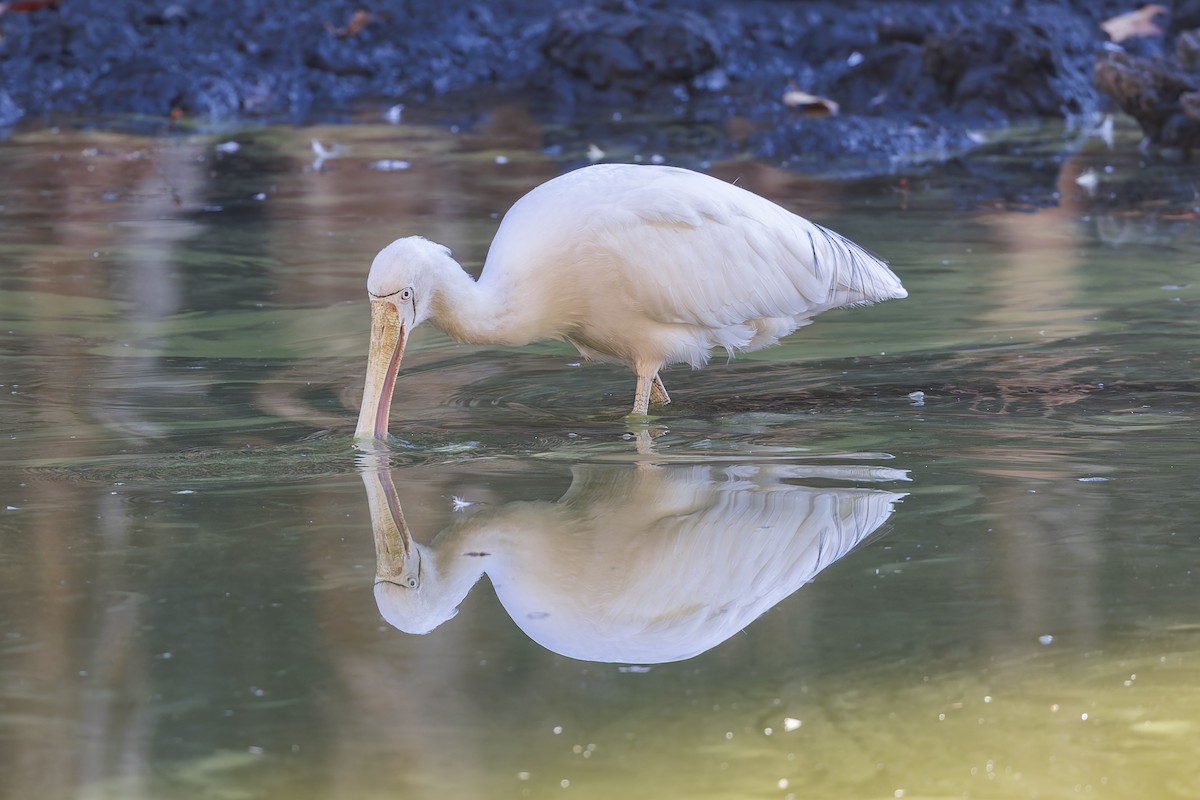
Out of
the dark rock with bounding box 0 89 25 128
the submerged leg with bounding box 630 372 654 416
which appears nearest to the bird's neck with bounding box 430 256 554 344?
the submerged leg with bounding box 630 372 654 416

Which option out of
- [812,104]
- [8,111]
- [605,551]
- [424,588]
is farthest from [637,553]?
[8,111]

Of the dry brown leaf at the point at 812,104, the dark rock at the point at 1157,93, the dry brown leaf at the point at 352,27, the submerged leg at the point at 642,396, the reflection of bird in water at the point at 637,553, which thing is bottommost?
the dry brown leaf at the point at 352,27

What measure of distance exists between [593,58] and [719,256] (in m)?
11.5

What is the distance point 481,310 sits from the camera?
5723mm

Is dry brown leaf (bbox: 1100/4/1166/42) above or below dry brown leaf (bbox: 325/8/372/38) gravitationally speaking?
above

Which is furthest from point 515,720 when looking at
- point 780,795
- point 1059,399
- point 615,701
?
point 1059,399

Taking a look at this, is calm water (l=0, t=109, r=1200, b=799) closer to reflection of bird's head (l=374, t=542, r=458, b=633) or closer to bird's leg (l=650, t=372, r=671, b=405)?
reflection of bird's head (l=374, t=542, r=458, b=633)

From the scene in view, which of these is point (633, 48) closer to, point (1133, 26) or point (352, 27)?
point (352, 27)

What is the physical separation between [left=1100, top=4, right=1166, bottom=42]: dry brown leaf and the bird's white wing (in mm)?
12025

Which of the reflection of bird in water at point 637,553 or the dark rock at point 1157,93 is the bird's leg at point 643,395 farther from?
the dark rock at point 1157,93

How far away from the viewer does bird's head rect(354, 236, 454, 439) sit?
18.2 feet

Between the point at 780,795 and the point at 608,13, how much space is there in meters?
15.7

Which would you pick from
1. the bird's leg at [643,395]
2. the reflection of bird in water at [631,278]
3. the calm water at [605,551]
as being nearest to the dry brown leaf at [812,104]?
the calm water at [605,551]

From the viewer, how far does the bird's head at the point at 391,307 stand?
554 centimetres
